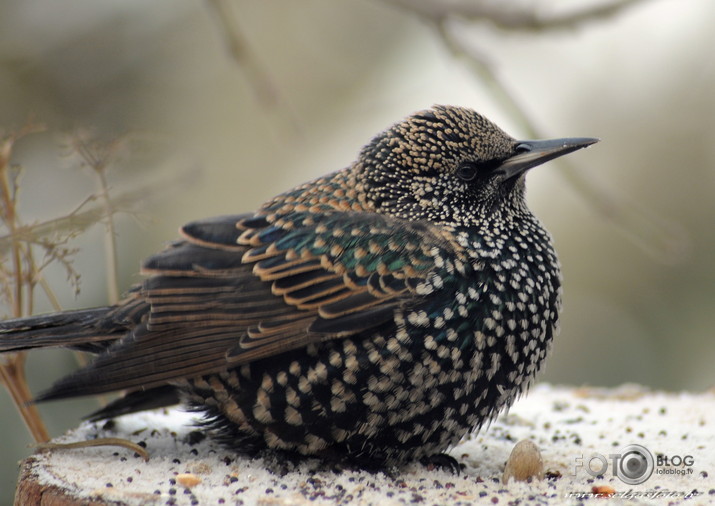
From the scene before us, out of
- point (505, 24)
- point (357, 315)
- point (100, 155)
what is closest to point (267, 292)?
point (357, 315)

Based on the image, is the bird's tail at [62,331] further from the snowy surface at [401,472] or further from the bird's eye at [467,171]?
the bird's eye at [467,171]

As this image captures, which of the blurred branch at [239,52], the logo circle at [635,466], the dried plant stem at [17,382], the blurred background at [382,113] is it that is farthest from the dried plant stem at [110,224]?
the blurred background at [382,113]

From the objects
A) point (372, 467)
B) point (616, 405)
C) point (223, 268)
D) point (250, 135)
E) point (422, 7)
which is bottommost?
point (616, 405)

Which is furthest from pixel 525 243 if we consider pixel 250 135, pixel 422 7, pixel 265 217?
pixel 250 135

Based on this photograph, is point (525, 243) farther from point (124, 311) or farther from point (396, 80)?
point (396, 80)

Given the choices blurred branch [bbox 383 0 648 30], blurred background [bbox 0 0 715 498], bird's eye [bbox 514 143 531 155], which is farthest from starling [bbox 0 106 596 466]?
blurred background [bbox 0 0 715 498]

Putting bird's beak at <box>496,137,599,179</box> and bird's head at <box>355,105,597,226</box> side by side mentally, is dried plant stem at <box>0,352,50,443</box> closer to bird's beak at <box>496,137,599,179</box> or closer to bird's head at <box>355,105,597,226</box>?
bird's head at <box>355,105,597,226</box>
